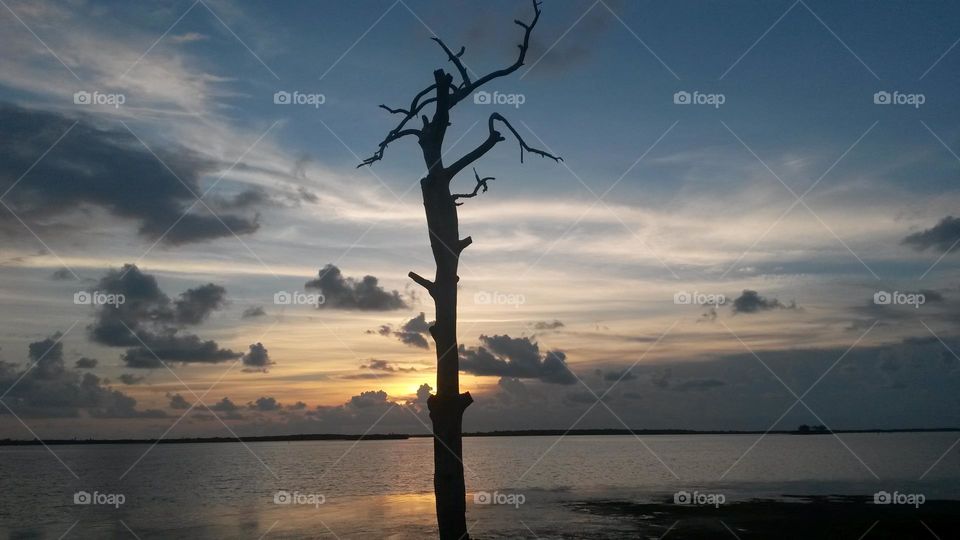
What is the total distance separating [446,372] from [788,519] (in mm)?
28478

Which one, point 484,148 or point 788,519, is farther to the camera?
point 788,519

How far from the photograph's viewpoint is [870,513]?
3394cm

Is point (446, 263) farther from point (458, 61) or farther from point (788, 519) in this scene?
point (788, 519)

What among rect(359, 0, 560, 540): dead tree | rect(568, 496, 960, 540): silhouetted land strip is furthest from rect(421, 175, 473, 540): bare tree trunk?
rect(568, 496, 960, 540): silhouetted land strip

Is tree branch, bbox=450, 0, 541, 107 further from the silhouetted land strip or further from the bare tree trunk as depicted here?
the silhouetted land strip

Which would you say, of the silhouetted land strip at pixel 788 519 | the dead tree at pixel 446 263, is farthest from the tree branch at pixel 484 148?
the silhouetted land strip at pixel 788 519

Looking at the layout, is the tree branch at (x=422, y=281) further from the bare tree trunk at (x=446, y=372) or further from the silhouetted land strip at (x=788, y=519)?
the silhouetted land strip at (x=788, y=519)

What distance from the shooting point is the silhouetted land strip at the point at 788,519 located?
27.5 metres

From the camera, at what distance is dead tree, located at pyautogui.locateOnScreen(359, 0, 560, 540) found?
9.32 m

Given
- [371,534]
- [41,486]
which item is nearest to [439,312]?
[371,534]

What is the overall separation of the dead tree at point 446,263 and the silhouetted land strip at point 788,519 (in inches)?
803

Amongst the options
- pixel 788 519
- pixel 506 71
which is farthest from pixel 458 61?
pixel 788 519

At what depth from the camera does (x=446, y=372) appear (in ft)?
31.0

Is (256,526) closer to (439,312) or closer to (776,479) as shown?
(439,312)
